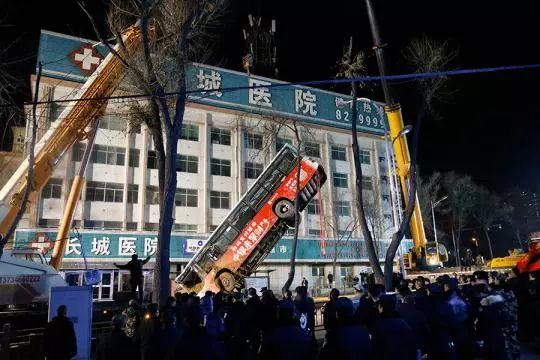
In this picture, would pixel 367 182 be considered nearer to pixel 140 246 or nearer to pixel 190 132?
pixel 190 132

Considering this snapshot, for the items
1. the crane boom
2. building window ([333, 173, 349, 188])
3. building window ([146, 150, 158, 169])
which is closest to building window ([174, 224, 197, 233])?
building window ([146, 150, 158, 169])

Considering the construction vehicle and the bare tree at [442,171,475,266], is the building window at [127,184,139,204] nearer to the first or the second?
the construction vehicle

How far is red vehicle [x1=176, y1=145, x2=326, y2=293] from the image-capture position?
1321 cm

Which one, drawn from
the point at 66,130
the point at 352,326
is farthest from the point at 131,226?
the point at 352,326

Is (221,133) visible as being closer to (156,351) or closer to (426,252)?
(426,252)

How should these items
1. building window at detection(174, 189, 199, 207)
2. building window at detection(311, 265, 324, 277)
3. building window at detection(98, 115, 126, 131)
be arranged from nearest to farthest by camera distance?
1. building window at detection(98, 115, 126, 131)
2. building window at detection(174, 189, 199, 207)
3. building window at detection(311, 265, 324, 277)

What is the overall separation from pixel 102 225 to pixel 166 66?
20071mm

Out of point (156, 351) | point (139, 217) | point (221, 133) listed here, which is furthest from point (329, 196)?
point (156, 351)

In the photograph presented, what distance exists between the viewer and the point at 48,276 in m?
10.3

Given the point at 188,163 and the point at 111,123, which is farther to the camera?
the point at 188,163

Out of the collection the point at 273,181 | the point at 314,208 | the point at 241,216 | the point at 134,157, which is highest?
the point at 134,157

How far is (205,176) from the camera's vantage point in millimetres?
32875

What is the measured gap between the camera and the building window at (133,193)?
30.0 m

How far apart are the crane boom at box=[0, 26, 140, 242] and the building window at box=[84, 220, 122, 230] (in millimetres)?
14965
